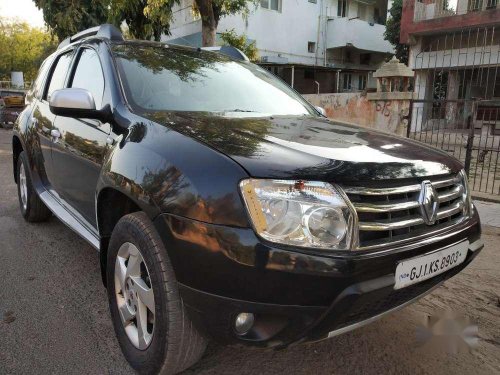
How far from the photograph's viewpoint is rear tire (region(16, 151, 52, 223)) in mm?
4449

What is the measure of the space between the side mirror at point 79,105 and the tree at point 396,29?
21.6 metres

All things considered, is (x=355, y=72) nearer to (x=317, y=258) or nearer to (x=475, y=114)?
(x=475, y=114)

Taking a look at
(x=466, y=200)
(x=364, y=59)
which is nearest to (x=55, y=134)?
(x=466, y=200)

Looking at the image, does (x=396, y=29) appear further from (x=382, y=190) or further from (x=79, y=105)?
(x=382, y=190)

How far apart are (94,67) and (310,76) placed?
2156 cm

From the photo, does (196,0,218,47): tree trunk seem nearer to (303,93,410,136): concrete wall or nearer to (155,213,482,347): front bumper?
(303,93,410,136): concrete wall

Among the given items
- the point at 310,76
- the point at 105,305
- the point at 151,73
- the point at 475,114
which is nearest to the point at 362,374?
the point at 105,305

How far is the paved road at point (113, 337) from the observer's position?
2.37 metres

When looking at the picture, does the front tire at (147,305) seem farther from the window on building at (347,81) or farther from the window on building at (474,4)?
the window on building at (347,81)

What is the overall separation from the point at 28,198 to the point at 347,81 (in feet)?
77.8

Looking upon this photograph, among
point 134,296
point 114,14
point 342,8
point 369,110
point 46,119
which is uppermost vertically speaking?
point 342,8

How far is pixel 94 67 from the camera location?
124 inches

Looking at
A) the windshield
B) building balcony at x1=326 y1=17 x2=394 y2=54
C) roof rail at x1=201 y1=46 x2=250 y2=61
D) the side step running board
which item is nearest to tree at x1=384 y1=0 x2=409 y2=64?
building balcony at x1=326 y1=17 x2=394 y2=54

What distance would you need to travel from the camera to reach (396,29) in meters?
22.5
